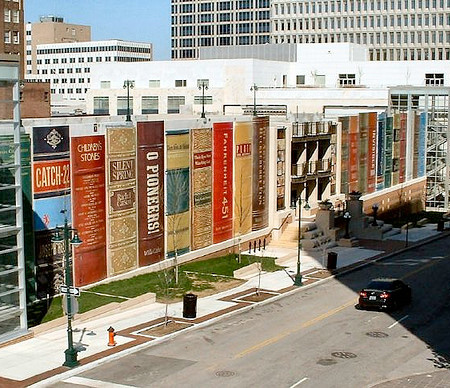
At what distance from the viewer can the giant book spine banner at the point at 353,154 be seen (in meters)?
79.4

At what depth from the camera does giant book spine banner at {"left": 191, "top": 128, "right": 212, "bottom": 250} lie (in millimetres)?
56062

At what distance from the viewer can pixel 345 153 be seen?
78.4 m

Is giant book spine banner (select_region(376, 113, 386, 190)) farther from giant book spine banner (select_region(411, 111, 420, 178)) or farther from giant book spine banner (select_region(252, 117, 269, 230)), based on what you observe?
giant book spine banner (select_region(252, 117, 269, 230))

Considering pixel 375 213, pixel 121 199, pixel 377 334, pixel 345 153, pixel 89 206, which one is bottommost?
pixel 377 334

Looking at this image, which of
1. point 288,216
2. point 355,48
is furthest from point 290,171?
point 355,48

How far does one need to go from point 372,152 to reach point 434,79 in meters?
33.8

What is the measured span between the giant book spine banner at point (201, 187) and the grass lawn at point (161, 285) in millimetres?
1809

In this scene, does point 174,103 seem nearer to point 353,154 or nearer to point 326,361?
point 353,154

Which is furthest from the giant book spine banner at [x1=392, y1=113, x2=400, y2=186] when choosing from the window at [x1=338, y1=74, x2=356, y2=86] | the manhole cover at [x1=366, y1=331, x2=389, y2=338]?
the manhole cover at [x1=366, y1=331, x2=389, y2=338]

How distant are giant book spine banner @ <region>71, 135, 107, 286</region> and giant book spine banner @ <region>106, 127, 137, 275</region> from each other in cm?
60

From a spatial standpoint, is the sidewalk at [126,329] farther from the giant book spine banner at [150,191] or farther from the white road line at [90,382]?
the giant book spine banner at [150,191]

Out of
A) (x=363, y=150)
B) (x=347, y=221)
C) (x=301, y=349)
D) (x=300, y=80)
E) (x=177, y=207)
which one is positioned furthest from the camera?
(x=300, y=80)

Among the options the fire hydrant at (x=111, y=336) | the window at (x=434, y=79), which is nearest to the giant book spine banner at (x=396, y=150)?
the window at (x=434, y=79)

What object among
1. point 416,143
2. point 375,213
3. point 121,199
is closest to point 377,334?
point 121,199
